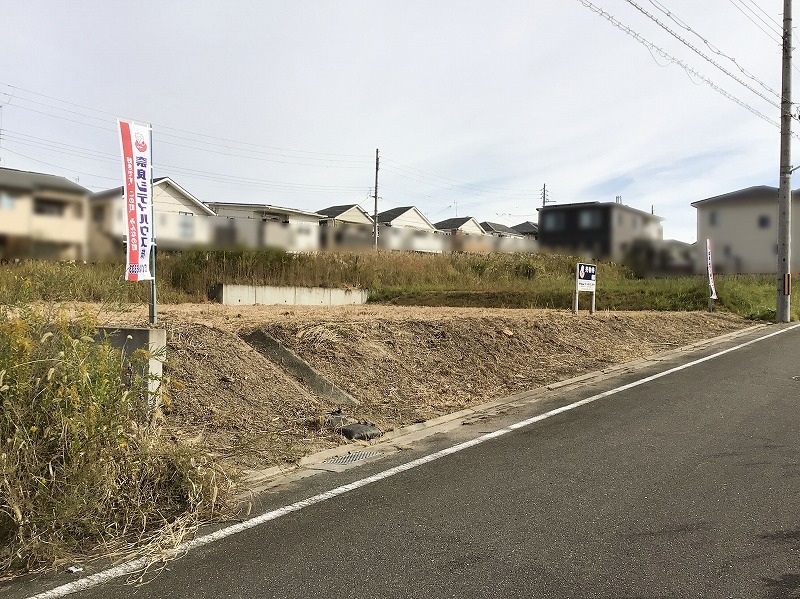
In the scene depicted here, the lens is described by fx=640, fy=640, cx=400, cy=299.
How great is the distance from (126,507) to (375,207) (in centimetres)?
3959

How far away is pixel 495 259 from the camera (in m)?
25.8

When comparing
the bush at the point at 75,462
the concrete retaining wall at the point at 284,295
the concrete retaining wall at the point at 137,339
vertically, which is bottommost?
the bush at the point at 75,462

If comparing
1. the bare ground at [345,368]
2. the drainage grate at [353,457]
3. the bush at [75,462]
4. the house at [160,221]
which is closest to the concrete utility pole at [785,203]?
the bare ground at [345,368]

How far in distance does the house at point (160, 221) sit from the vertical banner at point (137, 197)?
99mm

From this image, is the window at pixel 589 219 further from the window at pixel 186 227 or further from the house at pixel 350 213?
the house at pixel 350 213

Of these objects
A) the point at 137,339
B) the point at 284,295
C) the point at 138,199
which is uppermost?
the point at 138,199

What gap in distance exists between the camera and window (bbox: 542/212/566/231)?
524 inches

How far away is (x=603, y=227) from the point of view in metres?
12.1

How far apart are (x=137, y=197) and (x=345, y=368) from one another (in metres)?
3.03

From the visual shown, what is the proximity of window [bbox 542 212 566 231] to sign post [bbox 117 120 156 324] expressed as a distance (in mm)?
9144

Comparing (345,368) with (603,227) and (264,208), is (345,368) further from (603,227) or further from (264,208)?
(264,208)

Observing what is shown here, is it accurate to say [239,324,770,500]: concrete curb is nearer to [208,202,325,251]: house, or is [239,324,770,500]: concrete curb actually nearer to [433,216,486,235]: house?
[208,202,325,251]: house

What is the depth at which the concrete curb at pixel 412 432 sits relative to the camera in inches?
188

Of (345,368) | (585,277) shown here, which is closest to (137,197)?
(345,368)
